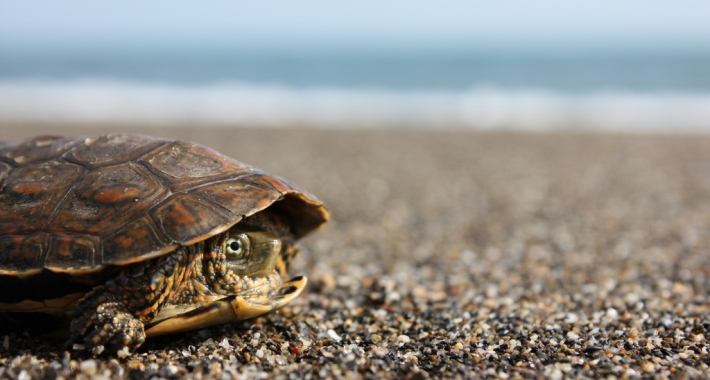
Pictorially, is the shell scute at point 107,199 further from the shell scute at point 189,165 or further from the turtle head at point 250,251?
the turtle head at point 250,251

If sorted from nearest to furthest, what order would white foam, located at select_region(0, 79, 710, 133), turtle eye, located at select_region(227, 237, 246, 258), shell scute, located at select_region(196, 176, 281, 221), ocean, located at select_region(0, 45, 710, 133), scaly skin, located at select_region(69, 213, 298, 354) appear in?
scaly skin, located at select_region(69, 213, 298, 354)
shell scute, located at select_region(196, 176, 281, 221)
turtle eye, located at select_region(227, 237, 246, 258)
white foam, located at select_region(0, 79, 710, 133)
ocean, located at select_region(0, 45, 710, 133)

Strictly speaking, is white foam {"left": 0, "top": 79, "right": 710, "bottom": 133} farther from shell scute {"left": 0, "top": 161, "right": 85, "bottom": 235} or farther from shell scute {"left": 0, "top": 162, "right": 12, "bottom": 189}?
shell scute {"left": 0, "top": 161, "right": 85, "bottom": 235}

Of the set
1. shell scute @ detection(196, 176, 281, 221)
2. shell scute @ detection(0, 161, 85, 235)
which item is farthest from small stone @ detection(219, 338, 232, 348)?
shell scute @ detection(0, 161, 85, 235)

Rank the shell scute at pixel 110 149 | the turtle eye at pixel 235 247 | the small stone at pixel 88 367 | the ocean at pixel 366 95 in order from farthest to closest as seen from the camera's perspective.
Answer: the ocean at pixel 366 95 < the shell scute at pixel 110 149 < the turtle eye at pixel 235 247 < the small stone at pixel 88 367

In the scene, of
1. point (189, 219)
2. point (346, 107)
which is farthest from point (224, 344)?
point (346, 107)

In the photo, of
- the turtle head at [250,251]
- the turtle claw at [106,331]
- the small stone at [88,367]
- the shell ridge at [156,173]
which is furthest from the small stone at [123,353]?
the shell ridge at [156,173]

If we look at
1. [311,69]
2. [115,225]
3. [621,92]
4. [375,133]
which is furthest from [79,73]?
[115,225]

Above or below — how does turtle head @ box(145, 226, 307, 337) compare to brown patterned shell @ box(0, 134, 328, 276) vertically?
below
